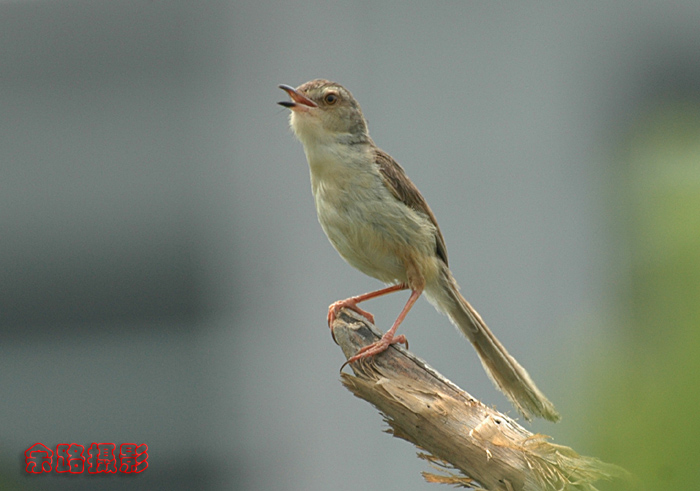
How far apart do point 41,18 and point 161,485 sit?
7.14 m

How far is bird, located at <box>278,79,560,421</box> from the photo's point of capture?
429cm

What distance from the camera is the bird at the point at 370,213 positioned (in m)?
4.29

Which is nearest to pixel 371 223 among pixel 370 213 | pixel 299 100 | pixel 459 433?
pixel 370 213

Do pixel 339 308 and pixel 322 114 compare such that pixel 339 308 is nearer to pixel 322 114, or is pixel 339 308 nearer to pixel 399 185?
pixel 399 185

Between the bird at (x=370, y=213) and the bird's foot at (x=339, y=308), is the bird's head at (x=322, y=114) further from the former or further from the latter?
the bird's foot at (x=339, y=308)

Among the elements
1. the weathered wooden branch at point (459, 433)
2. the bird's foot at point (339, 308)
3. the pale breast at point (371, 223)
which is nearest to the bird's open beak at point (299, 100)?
the pale breast at point (371, 223)

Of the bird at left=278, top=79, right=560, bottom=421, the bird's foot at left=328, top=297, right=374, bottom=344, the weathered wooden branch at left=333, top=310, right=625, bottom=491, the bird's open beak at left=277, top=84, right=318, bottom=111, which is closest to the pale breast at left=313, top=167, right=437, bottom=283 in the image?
the bird at left=278, top=79, right=560, bottom=421

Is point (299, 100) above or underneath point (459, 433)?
above

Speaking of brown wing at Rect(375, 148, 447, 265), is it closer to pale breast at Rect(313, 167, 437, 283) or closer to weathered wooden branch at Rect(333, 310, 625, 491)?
pale breast at Rect(313, 167, 437, 283)

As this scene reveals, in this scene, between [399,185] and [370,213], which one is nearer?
[370,213]

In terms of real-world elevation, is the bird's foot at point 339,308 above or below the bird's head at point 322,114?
below

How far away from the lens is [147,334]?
33.0 feet

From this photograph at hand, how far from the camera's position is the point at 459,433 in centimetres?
318

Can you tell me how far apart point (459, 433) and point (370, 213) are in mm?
1538
